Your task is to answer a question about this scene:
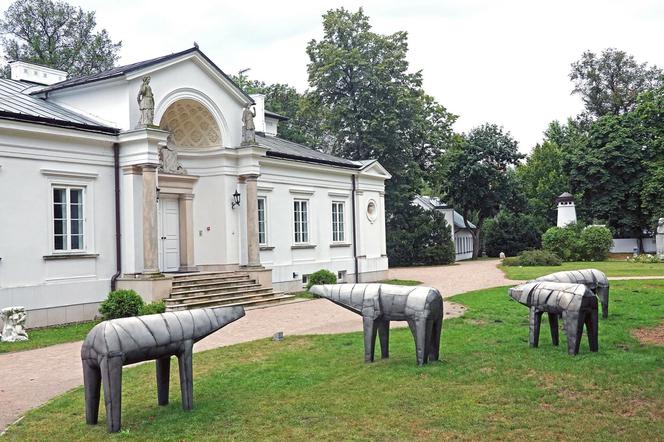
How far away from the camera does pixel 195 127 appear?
21.5m

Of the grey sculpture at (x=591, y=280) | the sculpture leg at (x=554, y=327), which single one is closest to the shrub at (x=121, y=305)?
the grey sculpture at (x=591, y=280)

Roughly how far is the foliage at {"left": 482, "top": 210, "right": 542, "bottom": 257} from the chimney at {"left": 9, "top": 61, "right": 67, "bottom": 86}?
34548 millimetres

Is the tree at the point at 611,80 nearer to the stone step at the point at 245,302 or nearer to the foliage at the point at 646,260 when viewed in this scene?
the foliage at the point at 646,260

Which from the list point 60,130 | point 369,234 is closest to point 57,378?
point 60,130

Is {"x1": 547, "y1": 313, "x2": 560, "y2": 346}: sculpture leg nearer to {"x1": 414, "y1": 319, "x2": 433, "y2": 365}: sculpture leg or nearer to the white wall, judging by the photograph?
{"x1": 414, "y1": 319, "x2": 433, "y2": 365}: sculpture leg

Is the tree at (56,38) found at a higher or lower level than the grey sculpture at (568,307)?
higher

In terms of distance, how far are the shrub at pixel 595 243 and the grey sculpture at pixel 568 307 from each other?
30.2 m

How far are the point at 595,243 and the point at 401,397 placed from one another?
3381 cm

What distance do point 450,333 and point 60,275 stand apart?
32.4 feet

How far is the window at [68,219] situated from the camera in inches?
654

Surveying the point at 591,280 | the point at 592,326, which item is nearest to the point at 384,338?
the point at 592,326

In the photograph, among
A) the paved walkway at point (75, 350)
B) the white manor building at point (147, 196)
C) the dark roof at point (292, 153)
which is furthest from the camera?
the dark roof at point (292, 153)

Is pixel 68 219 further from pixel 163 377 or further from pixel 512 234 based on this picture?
pixel 512 234

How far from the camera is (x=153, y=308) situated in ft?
53.5
